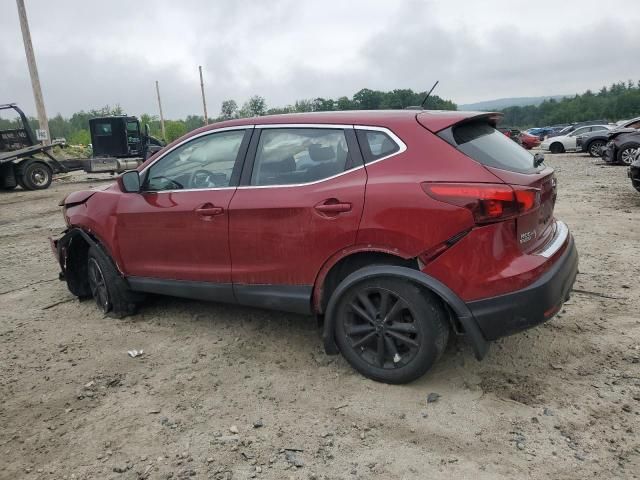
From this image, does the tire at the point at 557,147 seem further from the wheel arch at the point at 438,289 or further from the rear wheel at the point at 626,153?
the wheel arch at the point at 438,289

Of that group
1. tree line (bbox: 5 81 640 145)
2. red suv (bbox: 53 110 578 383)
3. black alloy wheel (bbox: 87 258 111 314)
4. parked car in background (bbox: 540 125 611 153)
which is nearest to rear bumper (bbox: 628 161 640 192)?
red suv (bbox: 53 110 578 383)

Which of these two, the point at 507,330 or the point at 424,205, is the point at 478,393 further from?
the point at 424,205

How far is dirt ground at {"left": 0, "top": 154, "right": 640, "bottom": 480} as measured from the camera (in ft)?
8.32

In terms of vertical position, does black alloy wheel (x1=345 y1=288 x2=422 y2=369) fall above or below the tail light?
below

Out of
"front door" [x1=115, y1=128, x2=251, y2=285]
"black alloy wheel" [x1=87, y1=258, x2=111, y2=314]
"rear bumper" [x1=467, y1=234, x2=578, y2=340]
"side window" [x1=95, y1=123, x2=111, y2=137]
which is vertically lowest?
"black alloy wheel" [x1=87, y1=258, x2=111, y2=314]

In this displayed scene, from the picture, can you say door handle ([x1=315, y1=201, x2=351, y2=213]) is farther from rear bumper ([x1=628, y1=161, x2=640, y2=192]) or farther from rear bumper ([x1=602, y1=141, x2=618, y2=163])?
rear bumper ([x1=602, y1=141, x2=618, y2=163])

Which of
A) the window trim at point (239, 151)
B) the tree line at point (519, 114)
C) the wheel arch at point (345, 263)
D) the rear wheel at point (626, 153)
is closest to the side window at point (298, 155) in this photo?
the window trim at point (239, 151)

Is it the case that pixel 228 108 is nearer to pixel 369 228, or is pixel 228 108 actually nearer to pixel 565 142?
pixel 565 142

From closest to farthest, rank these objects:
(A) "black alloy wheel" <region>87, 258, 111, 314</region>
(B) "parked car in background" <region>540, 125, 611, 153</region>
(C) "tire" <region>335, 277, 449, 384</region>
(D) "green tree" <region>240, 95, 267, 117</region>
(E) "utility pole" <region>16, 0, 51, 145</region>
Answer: (C) "tire" <region>335, 277, 449, 384</region>, (A) "black alloy wheel" <region>87, 258, 111, 314</region>, (E) "utility pole" <region>16, 0, 51, 145</region>, (B) "parked car in background" <region>540, 125, 611, 153</region>, (D) "green tree" <region>240, 95, 267, 117</region>

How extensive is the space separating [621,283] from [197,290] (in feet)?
12.1

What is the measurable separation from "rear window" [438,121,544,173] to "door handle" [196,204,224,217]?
61.3 inches

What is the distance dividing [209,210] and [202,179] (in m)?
0.35

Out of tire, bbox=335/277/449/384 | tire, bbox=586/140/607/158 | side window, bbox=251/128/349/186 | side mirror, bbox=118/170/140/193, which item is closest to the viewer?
tire, bbox=335/277/449/384

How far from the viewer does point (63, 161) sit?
17.9m
